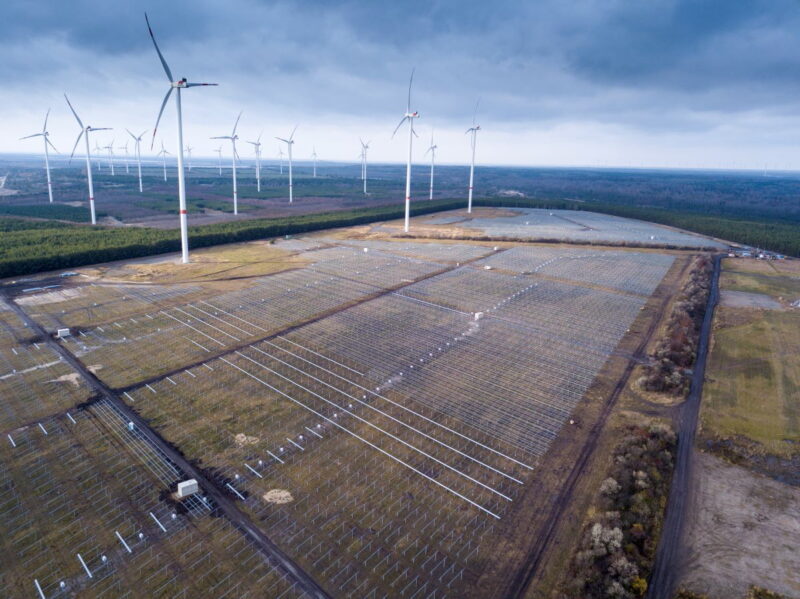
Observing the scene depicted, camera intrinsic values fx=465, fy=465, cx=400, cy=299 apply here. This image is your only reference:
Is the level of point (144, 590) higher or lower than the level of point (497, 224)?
lower

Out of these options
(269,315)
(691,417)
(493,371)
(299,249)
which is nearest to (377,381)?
(493,371)

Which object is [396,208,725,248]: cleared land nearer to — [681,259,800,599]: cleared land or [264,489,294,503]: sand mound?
[681,259,800,599]: cleared land

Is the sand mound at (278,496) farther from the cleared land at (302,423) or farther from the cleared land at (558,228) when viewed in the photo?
the cleared land at (558,228)

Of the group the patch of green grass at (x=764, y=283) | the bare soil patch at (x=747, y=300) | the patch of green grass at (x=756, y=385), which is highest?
the patch of green grass at (x=764, y=283)

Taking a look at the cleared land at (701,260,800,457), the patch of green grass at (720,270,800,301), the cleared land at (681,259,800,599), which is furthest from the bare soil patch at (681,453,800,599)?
the patch of green grass at (720,270,800,301)

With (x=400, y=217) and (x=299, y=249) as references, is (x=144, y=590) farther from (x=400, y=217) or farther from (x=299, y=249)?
(x=400, y=217)

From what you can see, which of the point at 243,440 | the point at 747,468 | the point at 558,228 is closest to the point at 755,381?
the point at 747,468

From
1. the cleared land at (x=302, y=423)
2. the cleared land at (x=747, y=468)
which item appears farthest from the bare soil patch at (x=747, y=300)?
the cleared land at (x=302, y=423)

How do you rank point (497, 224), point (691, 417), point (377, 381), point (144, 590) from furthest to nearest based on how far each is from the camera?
1. point (497, 224)
2. point (377, 381)
3. point (691, 417)
4. point (144, 590)
